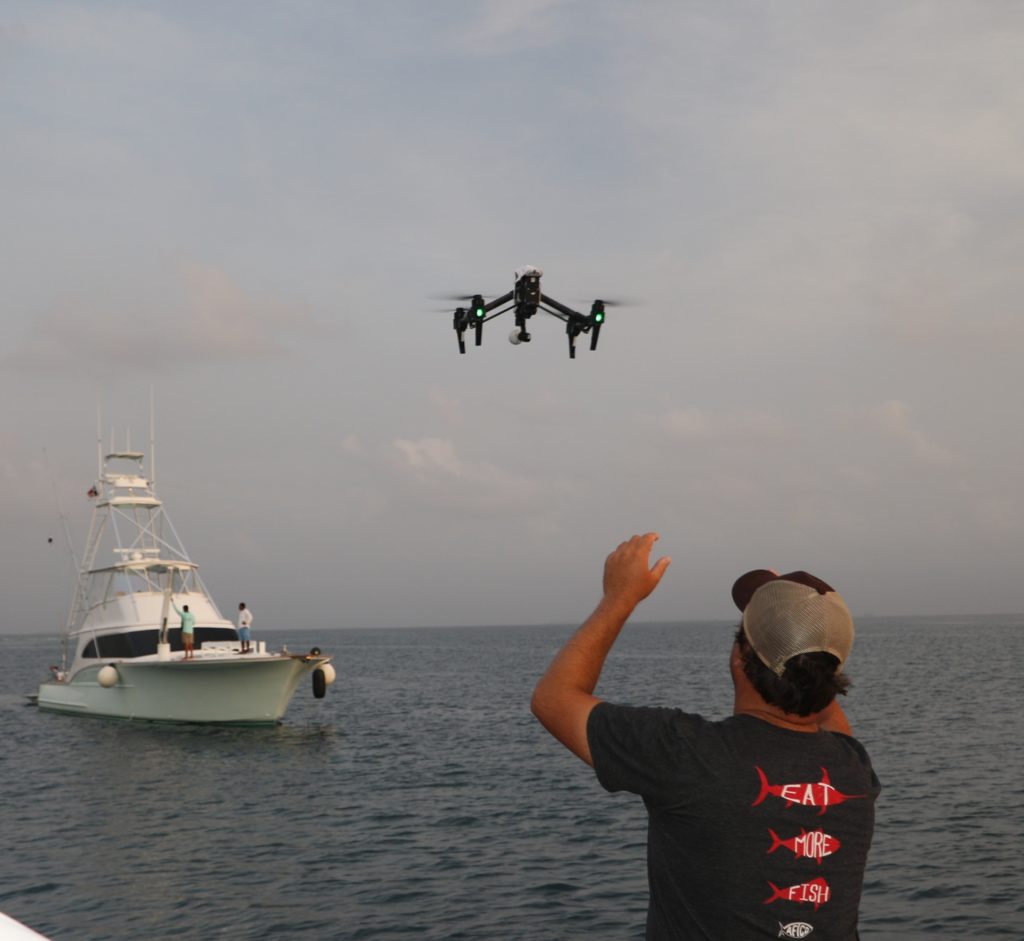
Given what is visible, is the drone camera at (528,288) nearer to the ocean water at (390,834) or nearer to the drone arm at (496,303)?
the drone arm at (496,303)

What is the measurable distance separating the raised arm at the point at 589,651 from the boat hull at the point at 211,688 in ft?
88.9

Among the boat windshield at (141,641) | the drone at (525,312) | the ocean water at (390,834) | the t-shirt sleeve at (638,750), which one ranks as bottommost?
the ocean water at (390,834)

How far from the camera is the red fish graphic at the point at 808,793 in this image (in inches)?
84.7

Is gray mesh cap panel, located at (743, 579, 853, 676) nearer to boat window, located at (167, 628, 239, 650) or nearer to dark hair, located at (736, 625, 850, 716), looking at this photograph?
dark hair, located at (736, 625, 850, 716)

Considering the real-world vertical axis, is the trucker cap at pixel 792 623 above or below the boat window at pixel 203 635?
above

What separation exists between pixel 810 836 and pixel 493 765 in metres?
24.5

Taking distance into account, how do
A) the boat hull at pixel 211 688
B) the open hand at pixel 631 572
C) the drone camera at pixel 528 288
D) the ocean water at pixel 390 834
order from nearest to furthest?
the open hand at pixel 631 572, the ocean water at pixel 390 834, the drone camera at pixel 528 288, the boat hull at pixel 211 688

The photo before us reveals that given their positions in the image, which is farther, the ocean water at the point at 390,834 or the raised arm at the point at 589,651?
the ocean water at the point at 390,834

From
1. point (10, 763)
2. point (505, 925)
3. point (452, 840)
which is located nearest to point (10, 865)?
point (452, 840)

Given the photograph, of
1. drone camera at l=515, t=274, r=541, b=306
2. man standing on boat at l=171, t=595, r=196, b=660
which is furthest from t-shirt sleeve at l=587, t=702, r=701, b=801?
man standing on boat at l=171, t=595, r=196, b=660

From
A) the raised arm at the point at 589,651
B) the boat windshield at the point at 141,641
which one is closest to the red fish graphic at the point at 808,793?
the raised arm at the point at 589,651

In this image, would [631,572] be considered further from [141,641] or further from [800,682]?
[141,641]

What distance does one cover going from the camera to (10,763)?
26766mm

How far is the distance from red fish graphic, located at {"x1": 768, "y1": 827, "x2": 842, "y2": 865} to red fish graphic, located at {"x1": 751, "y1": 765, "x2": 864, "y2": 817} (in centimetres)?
5
